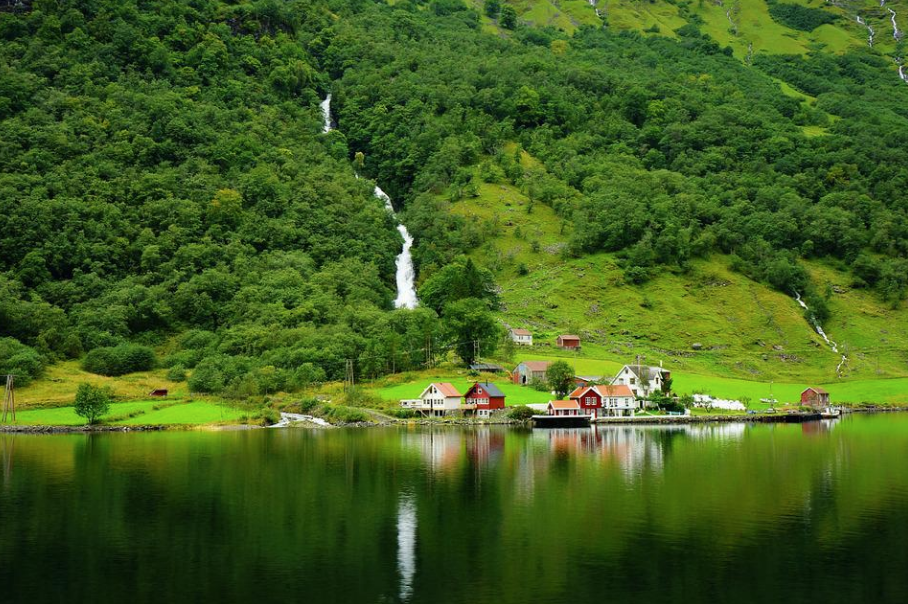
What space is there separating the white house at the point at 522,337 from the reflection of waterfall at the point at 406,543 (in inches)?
3226

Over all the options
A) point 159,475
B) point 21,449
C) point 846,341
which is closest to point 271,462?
point 159,475

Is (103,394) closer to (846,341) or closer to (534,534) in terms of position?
(534,534)

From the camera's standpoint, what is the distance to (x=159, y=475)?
205 ft

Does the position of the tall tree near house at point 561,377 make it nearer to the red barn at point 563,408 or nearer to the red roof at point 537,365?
the red barn at point 563,408

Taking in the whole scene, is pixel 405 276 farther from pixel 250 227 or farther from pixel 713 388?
pixel 713 388

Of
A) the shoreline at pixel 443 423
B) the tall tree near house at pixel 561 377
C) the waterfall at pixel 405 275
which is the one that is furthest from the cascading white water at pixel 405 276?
the shoreline at pixel 443 423

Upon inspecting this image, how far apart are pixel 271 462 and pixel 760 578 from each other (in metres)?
42.3

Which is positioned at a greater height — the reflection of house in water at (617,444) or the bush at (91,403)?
the bush at (91,403)

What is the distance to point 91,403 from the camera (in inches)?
3922

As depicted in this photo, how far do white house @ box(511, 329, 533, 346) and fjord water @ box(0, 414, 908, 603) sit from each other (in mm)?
56456

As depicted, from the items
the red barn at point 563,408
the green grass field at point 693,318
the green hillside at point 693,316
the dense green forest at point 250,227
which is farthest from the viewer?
the green hillside at point 693,316

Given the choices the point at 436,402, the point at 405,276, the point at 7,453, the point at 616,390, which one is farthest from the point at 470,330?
the point at 7,453

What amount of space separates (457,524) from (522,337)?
90120mm

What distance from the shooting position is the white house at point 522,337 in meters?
135
